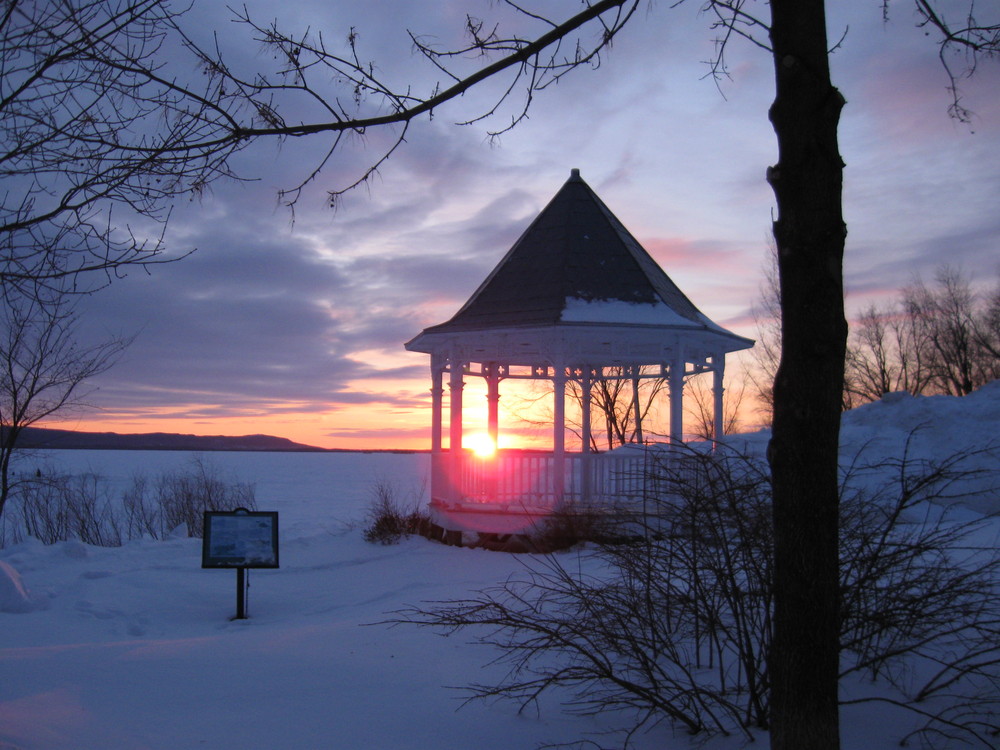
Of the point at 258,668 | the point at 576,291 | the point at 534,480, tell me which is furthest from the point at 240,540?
the point at 576,291

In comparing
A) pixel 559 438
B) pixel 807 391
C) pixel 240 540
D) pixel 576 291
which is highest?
pixel 576 291

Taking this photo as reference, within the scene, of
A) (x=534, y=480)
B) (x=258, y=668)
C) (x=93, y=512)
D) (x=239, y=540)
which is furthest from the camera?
(x=93, y=512)

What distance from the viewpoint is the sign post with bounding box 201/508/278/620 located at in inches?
387

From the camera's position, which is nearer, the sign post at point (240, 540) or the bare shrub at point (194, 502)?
the sign post at point (240, 540)

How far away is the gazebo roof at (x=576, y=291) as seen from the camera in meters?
12.6

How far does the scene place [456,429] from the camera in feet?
45.8

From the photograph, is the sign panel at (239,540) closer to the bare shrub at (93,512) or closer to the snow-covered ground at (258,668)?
the snow-covered ground at (258,668)

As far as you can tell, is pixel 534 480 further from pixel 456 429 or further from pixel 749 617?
pixel 749 617

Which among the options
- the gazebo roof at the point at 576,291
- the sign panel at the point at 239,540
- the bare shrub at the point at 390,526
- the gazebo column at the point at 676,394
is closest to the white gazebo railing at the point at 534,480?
the gazebo column at the point at 676,394

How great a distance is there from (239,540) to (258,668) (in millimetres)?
4317

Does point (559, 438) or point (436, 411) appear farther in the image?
point (436, 411)

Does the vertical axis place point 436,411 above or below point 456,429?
above

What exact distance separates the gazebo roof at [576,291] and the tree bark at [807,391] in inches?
342

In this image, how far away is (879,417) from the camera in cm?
1705
